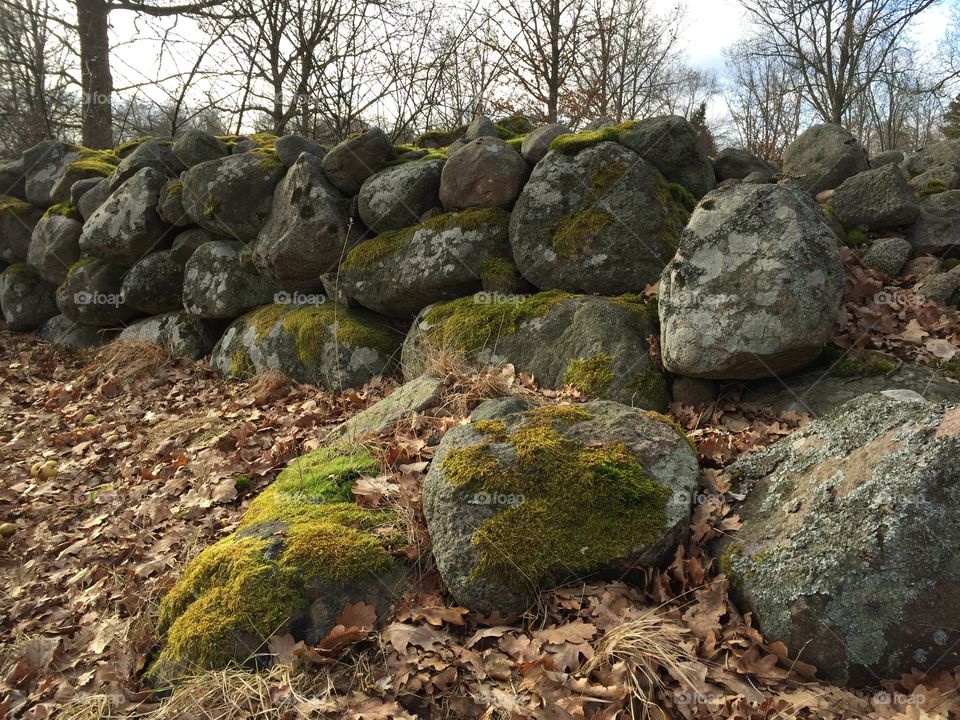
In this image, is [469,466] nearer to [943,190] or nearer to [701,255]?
[701,255]

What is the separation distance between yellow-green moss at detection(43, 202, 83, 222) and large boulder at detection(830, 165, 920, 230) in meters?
10.1

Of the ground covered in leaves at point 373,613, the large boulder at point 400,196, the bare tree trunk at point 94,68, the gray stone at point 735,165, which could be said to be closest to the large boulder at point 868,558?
the ground covered in leaves at point 373,613

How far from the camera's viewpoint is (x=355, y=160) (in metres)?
6.63

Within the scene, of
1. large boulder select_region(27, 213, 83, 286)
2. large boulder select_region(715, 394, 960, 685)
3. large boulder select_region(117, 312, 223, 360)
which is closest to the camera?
large boulder select_region(715, 394, 960, 685)

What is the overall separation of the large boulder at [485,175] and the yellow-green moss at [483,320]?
112 cm

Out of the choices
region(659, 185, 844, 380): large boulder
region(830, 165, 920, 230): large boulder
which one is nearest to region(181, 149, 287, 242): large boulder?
→ region(659, 185, 844, 380): large boulder

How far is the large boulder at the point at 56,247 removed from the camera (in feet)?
29.8

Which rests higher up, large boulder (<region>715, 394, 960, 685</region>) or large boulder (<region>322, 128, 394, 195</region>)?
large boulder (<region>322, 128, 394, 195</region>)

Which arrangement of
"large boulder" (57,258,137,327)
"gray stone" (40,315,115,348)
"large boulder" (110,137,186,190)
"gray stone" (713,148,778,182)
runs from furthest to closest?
1. "gray stone" (40,315,115,348)
2. "large boulder" (110,137,186,190)
3. "large boulder" (57,258,137,327)
4. "gray stone" (713,148,778,182)

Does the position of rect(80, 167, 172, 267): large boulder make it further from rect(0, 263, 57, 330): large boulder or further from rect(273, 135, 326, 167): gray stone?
rect(273, 135, 326, 167): gray stone

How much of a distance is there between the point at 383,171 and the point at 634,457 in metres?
4.69

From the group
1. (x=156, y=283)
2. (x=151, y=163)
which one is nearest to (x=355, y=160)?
(x=156, y=283)

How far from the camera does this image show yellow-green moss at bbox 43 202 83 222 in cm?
923

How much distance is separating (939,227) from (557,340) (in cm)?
364
